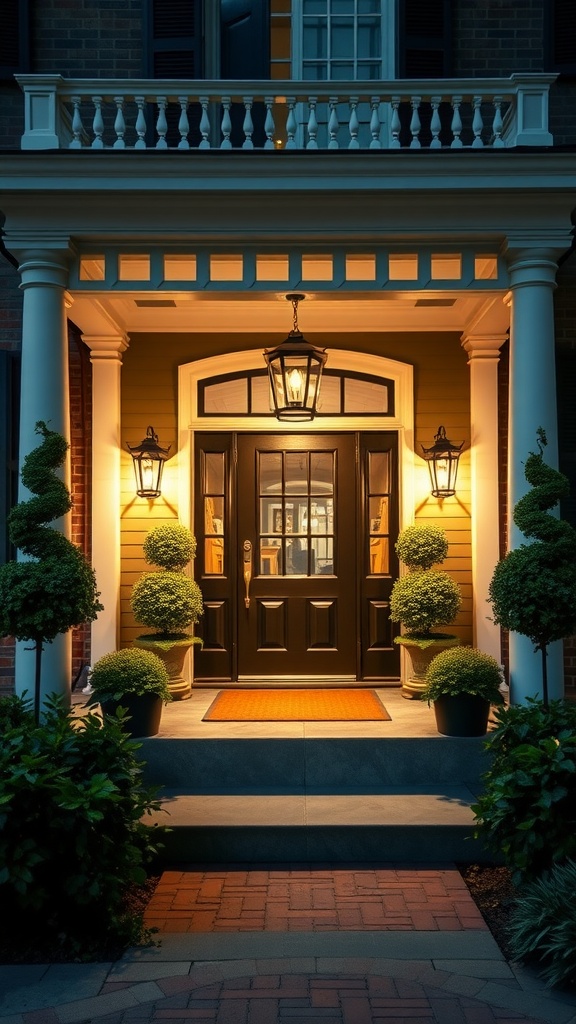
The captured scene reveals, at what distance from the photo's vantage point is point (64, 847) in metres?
4.41

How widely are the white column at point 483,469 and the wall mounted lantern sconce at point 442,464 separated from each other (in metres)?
0.21

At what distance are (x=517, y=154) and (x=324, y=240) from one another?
1.41 metres

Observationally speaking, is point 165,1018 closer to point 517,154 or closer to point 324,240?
point 324,240

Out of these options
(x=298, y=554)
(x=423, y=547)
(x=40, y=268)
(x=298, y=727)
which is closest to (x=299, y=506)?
(x=298, y=554)

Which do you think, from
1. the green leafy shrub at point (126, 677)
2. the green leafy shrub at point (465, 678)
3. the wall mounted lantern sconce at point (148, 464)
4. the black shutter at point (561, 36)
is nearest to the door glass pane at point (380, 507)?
the wall mounted lantern sconce at point (148, 464)

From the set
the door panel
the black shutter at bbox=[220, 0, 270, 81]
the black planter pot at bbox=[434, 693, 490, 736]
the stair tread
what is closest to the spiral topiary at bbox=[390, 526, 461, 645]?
the door panel

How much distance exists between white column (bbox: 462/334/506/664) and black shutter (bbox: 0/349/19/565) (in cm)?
403

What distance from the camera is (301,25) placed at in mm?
8109

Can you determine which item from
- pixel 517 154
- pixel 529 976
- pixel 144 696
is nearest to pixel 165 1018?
pixel 529 976

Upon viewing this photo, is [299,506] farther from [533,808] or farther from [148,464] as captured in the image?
[533,808]

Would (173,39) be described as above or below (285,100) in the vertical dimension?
above

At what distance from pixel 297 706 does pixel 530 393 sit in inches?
125

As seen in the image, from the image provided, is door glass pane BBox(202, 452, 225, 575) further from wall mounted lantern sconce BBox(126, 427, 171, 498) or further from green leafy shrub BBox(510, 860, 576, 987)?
green leafy shrub BBox(510, 860, 576, 987)

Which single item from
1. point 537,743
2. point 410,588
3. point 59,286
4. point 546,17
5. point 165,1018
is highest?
point 546,17
